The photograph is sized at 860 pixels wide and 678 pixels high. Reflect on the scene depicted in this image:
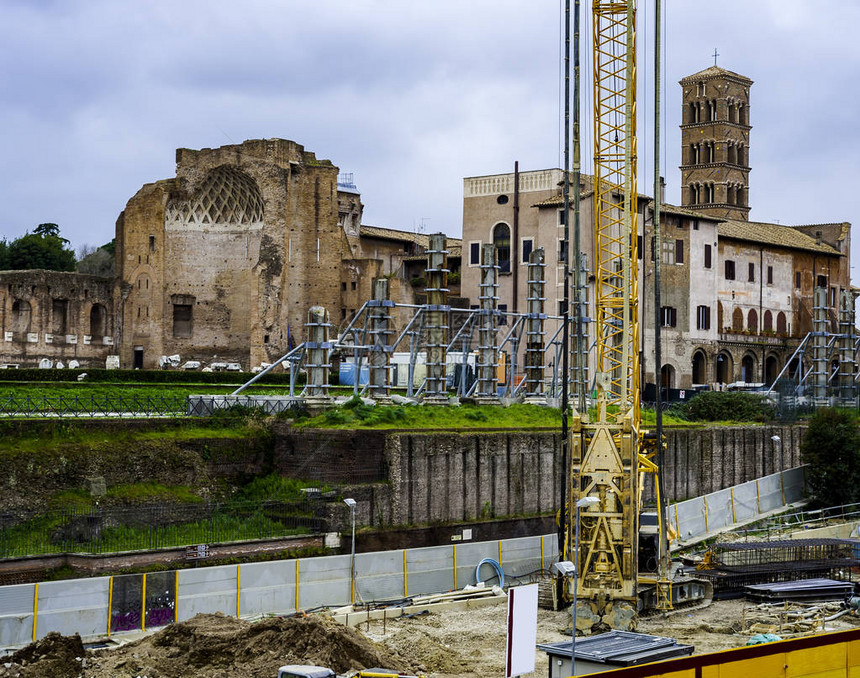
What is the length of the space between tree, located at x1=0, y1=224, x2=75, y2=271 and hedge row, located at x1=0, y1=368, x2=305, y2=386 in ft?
118

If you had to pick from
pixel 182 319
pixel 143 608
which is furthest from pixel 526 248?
pixel 143 608

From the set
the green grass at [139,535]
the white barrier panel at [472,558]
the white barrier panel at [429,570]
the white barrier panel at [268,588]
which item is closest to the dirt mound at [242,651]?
the white barrier panel at [268,588]

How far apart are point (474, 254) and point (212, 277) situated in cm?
1328

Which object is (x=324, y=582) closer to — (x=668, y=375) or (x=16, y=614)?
(x=16, y=614)

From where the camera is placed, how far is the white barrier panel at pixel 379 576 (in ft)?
88.8

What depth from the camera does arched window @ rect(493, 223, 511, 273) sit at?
59.3m

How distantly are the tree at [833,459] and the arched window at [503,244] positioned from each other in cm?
1960

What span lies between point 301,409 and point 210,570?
36.8ft

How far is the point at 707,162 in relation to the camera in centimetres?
8831

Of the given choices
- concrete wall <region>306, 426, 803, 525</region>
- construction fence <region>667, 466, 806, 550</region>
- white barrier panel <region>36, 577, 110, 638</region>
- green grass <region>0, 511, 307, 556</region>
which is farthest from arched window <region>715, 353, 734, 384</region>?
white barrier panel <region>36, 577, 110, 638</region>

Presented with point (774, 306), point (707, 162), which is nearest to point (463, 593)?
point (774, 306)

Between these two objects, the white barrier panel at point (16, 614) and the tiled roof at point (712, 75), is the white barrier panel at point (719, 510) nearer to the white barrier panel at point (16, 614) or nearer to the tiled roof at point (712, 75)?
the white barrier panel at point (16, 614)

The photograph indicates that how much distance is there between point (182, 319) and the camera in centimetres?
5988

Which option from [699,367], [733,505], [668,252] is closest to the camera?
[733,505]
